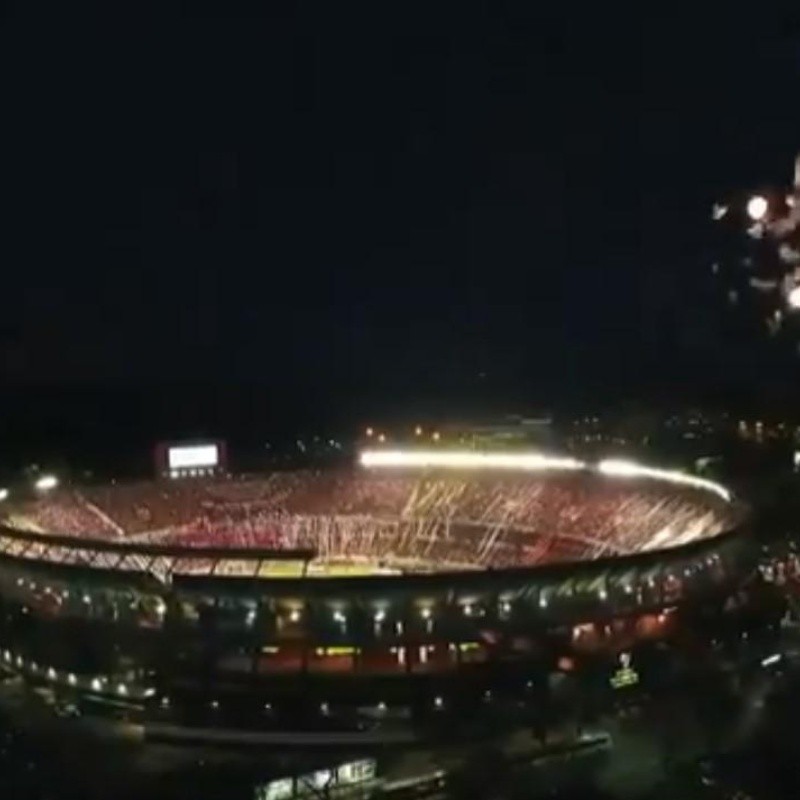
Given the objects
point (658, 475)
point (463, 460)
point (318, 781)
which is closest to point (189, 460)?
point (463, 460)

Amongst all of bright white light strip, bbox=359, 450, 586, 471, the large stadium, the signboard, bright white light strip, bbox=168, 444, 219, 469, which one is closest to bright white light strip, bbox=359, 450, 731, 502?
bright white light strip, bbox=359, 450, 586, 471

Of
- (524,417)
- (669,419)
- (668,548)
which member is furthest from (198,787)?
(524,417)

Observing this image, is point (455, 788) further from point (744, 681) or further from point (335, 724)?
point (744, 681)

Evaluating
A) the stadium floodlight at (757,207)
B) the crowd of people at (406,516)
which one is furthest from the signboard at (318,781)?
the stadium floodlight at (757,207)

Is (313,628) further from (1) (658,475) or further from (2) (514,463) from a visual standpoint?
(2) (514,463)

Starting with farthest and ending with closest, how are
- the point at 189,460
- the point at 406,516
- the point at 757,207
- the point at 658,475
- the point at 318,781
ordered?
the point at 189,460
the point at 406,516
the point at 658,475
the point at 757,207
the point at 318,781

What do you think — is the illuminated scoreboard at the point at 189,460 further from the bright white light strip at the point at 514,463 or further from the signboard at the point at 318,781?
the signboard at the point at 318,781
